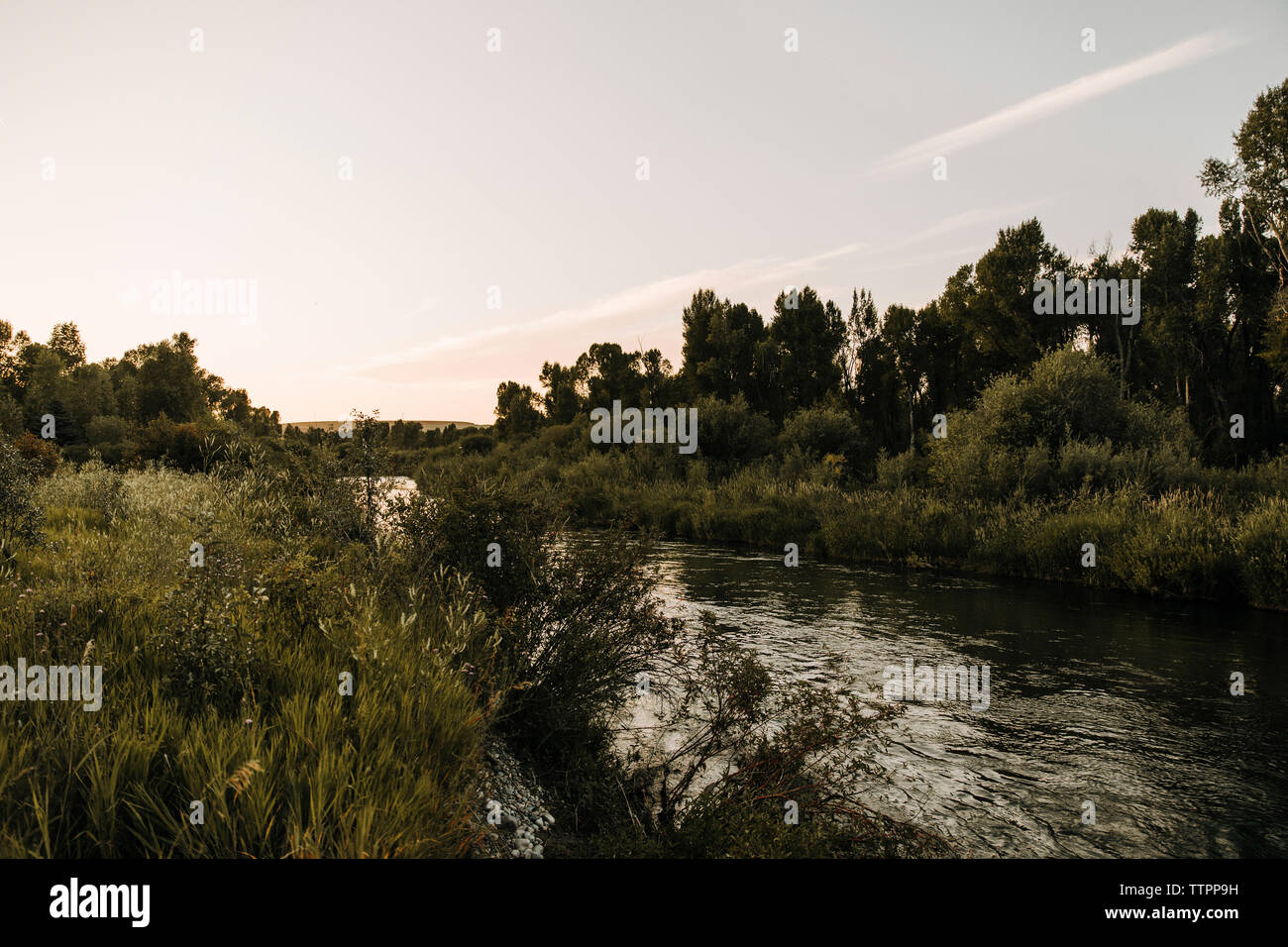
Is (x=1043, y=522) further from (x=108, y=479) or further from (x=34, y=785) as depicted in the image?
(x=108, y=479)

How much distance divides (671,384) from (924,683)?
63.1 meters

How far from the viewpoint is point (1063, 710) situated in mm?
9180

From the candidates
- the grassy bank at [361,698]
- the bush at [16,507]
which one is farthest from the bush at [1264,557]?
the bush at [16,507]

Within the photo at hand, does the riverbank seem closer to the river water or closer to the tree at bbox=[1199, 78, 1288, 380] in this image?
the river water

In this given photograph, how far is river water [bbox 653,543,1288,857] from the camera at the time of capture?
20.3 ft

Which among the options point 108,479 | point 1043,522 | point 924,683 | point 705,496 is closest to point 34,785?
point 924,683

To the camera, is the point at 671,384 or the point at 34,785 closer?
the point at 34,785

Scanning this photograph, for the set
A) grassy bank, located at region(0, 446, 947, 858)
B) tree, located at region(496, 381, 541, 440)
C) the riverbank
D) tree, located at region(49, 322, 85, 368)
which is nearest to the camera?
grassy bank, located at region(0, 446, 947, 858)

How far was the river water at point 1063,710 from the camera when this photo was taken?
6191mm

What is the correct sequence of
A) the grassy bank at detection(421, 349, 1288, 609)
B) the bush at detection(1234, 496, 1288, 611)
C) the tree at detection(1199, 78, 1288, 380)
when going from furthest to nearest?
1. the tree at detection(1199, 78, 1288, 380)
2. the grassy bank at detection(421, 349, 1288, 609)
3. the bush at detection(1234, 496, 1288, 611)

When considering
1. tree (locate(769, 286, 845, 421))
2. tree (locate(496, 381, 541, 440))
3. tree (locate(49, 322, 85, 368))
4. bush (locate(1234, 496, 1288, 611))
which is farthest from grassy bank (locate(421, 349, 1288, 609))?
tree (locate(49, 322, 85, 368))

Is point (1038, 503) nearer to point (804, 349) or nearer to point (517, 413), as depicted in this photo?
point (804, 349)

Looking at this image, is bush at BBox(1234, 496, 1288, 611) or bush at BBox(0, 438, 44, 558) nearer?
bush at BBox(0, 438, 44, 558)
